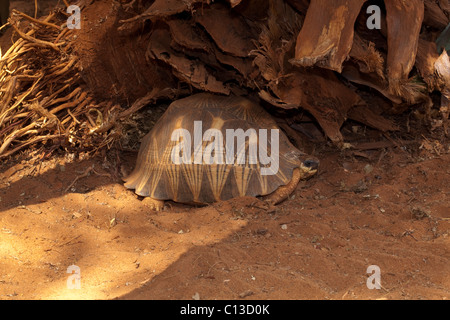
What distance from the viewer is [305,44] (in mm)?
3289

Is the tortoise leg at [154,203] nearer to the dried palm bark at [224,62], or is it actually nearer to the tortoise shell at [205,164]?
the tortoise shell at [205,164]

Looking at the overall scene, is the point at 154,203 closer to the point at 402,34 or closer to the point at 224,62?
the point at 224,62

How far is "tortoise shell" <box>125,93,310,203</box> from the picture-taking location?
12.9 feet

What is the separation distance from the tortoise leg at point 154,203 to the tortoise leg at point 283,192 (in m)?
0.91

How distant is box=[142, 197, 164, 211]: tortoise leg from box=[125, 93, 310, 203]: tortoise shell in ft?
0.13

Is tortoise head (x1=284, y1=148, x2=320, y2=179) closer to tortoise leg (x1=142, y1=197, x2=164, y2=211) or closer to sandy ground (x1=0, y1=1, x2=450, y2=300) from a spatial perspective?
sandy ground (x1=0, y1=1, x2=450, y2=300)

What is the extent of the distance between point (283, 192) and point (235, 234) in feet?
2.67

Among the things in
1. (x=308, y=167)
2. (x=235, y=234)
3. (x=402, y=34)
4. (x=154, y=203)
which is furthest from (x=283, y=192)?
(x=402, y=34)

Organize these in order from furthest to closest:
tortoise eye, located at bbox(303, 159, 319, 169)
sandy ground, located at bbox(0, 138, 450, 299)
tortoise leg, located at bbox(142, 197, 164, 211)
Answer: tortoise eye, located at bbox(303, 159, 319, 169), tortoise leg, located at bbox(142, 197, 164, 211), sandy ground, located at bbox(0, 138, 450, 299)

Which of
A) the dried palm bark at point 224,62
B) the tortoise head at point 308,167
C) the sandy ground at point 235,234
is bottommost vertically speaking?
the sandy ground at point 235,234

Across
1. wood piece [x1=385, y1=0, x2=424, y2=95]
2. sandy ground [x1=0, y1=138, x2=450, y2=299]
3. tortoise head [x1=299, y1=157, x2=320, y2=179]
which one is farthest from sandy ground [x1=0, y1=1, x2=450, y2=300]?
wood piece [x1=385, y1=0, x2=424, y2=95]

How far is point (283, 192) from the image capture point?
3949mm

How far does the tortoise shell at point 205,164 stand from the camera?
3936mm

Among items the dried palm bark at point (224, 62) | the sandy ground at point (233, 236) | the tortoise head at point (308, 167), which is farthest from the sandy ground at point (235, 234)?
the dried palm bark at point (224, 62)
